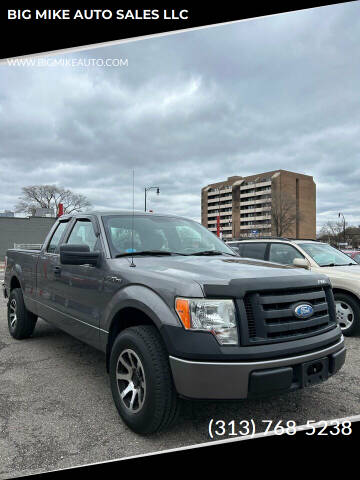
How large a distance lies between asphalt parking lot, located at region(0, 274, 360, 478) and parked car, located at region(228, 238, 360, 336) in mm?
1256

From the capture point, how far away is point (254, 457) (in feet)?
8.43

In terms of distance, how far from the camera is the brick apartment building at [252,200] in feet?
358

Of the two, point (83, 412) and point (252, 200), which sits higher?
point (252, 200)

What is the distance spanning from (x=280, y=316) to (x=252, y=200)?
11881cm

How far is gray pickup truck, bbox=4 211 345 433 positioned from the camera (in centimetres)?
252

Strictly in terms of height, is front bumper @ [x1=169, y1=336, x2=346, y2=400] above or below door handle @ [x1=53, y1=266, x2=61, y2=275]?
below

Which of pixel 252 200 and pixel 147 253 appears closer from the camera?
pixel 147 253

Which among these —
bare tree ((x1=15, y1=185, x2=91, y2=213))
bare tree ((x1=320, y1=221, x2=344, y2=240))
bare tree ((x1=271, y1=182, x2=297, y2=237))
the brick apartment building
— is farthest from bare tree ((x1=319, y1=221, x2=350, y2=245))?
bare tree ((x1=15, y1=185, x2=91, y2=213))

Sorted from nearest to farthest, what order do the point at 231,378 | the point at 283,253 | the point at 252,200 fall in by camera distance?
the point at 231,378 < the point at 283,253 < the point at 252,200

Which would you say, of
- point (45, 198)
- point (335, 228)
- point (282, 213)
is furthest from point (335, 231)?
point (45, 198)

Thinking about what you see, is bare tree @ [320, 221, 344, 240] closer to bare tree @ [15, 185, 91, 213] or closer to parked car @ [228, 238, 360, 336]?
bare tree @ [15, 185, 91, 213]

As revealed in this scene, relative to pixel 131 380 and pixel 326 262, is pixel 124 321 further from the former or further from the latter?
pixel 326 262

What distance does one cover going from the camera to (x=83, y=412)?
3295 mm

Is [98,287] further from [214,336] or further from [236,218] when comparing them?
[236,218]
